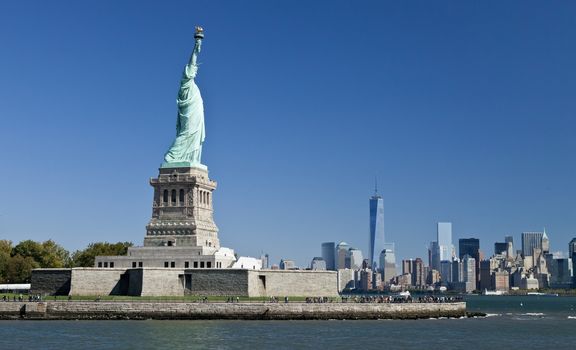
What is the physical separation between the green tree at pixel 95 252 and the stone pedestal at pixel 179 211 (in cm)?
1805

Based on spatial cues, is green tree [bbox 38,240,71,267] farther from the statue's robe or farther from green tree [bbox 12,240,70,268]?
the statue's robe

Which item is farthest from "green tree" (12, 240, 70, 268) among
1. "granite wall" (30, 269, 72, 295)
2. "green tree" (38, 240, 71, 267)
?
"granite wall" (30, 269, 72, 295)

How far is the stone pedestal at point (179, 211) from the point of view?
87125mm

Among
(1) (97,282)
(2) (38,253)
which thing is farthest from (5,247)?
(1) (97,282)

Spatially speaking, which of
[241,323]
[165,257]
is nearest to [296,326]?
[241,323]

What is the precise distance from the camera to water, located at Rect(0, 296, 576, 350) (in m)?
57.7

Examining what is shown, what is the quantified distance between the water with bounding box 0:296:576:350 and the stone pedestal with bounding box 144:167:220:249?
15834 mm

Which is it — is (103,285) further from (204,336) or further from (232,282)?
(204,336)

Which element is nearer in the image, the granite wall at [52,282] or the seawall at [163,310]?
the seawall at [163,310]

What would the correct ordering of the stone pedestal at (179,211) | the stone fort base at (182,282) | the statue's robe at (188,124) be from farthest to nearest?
1. the statue's robe at (188,124)
2. the stone pedestal at (179,211)
3. the stone fort base at (182,282)

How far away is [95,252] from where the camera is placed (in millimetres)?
105500

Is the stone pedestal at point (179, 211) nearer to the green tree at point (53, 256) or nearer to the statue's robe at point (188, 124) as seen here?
the statue's robe at point (188, 124)

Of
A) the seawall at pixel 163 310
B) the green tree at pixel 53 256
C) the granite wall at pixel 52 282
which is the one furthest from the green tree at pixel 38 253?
the seawall at pixel 163 310

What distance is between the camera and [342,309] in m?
78.4
